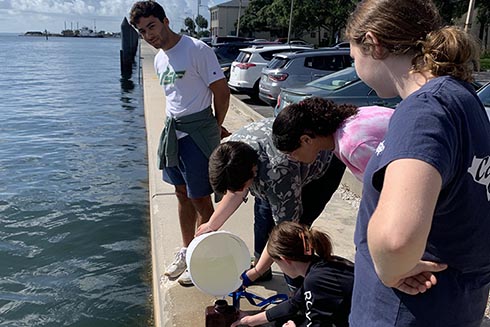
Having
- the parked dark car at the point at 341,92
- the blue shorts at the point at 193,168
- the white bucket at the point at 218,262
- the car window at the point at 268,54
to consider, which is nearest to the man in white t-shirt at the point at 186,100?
the blue shorts at the point at 193,168

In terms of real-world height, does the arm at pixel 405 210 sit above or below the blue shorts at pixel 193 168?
above

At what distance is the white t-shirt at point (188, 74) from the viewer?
3617 mm

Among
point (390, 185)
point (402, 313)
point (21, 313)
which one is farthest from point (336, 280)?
point (21, 313)

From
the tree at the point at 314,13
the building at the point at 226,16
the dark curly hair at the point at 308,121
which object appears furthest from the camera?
the building at the point at 226,16

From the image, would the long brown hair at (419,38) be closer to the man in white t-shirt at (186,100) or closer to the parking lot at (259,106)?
the man in white t-shirt at (186,100)

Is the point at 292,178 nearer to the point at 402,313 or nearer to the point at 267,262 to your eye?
the point at 267,262

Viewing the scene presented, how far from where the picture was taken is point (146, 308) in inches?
176

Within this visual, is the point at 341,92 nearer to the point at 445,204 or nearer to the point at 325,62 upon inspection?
the point at 325,62

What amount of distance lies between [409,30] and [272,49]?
14452 millimetres

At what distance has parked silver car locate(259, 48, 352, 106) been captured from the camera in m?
12.0

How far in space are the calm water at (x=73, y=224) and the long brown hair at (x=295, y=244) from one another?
213cm

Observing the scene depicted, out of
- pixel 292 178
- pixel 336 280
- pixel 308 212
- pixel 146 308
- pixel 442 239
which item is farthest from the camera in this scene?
pixel 146 308

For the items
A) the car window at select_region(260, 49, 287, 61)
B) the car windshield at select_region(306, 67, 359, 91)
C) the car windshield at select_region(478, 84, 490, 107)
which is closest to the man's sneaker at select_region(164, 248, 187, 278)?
the car windshield at select_region(478, 84, 490, 107)

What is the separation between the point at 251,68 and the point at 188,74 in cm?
1135
